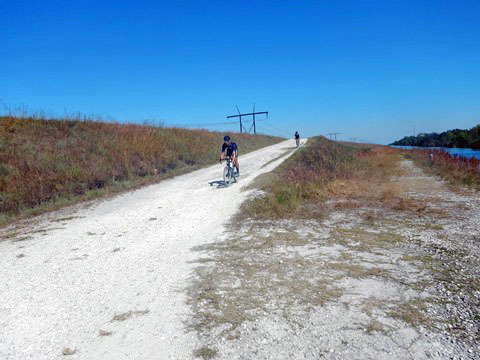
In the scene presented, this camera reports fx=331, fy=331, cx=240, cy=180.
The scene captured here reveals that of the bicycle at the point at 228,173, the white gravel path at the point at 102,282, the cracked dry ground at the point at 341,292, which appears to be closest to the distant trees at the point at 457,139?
the bicycle at the point at 228,173

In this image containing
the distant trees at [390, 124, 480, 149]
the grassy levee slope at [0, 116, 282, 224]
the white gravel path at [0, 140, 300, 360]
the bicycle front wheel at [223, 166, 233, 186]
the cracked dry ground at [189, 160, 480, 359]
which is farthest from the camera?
the distant trees at [390, 124, 480, 149]

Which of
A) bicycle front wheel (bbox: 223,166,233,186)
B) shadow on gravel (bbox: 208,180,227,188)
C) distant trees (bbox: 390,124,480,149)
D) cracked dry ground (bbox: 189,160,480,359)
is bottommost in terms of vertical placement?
cracked dry ground (bbox: 189,160,480,359)

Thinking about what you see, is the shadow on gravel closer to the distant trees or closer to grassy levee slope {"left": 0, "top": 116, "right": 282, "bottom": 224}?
grassy levee slope {"left": 0, "top": 116, "right": 282, "bottom": 224}

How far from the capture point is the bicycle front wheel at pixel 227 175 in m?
12.6

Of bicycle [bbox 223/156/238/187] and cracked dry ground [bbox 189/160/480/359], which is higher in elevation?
bicycle [bbox 223/156/238/187]

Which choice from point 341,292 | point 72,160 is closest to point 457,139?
point 72,160

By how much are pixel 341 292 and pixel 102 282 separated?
3191mm

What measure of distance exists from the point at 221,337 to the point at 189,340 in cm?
31

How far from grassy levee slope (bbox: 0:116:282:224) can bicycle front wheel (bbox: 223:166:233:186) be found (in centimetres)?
350

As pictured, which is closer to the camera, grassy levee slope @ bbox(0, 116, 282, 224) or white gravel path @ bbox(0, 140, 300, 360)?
white gravel path @ bbox(0, 140, 300, 360)

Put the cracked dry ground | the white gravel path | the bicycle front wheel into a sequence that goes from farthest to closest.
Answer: the bicycle front wheel < the white gravel path < the cracked dry ground

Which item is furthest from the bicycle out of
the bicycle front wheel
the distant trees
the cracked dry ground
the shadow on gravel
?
the distant trees

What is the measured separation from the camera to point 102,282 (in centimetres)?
458

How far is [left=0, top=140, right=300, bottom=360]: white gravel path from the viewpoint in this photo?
127 inches
